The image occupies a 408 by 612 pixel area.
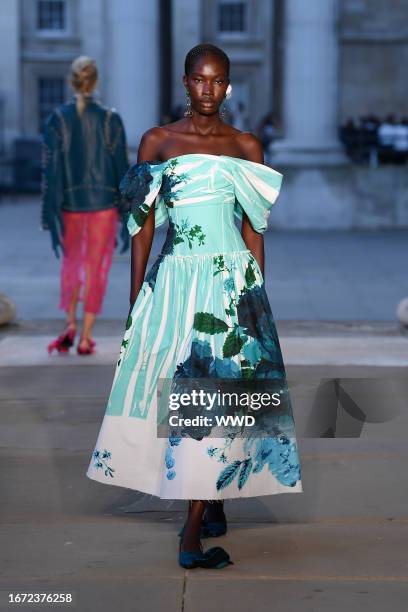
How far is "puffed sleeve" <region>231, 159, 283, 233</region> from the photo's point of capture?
4984 mm

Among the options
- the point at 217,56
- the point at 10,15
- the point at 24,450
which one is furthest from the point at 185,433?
the point at 10,15

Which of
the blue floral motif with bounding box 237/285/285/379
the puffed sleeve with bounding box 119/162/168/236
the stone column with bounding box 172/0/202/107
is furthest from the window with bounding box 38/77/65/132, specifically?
the blue floral motif with bounding box 237/285/285/379

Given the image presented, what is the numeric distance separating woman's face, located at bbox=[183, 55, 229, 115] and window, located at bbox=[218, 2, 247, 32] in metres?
36.6

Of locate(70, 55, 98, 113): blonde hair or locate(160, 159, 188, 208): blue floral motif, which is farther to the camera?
locate(70, 55, 98, 113): blonde hair

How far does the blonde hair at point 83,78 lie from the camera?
8.81 m

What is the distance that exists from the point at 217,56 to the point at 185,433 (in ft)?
4.30

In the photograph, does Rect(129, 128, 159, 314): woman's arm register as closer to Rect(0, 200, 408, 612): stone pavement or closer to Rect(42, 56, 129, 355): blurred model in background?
Rect(0, 200, 408, 612): stone pavement

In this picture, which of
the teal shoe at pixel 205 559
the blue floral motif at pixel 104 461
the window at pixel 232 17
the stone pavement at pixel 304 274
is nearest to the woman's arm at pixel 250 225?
the blue floral motif at pixel 104 461

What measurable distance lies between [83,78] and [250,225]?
396 centimetres

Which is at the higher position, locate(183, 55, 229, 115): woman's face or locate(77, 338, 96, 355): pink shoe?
locate(183, 55, 229, 115): woman's face

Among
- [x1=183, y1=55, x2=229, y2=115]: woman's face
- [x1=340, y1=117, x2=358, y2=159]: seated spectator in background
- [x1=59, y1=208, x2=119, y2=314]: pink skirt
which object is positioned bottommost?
[x1=340, y1=117, x2=358, y2=159]: seated spectator in background

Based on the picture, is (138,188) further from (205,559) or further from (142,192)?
(205,559)

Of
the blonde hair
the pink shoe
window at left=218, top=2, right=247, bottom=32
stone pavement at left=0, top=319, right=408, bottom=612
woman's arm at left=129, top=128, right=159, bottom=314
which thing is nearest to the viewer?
stone pavement at left=0, top=319, right=408, bottom=612

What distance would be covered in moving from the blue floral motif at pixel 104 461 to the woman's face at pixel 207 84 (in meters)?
1.24
